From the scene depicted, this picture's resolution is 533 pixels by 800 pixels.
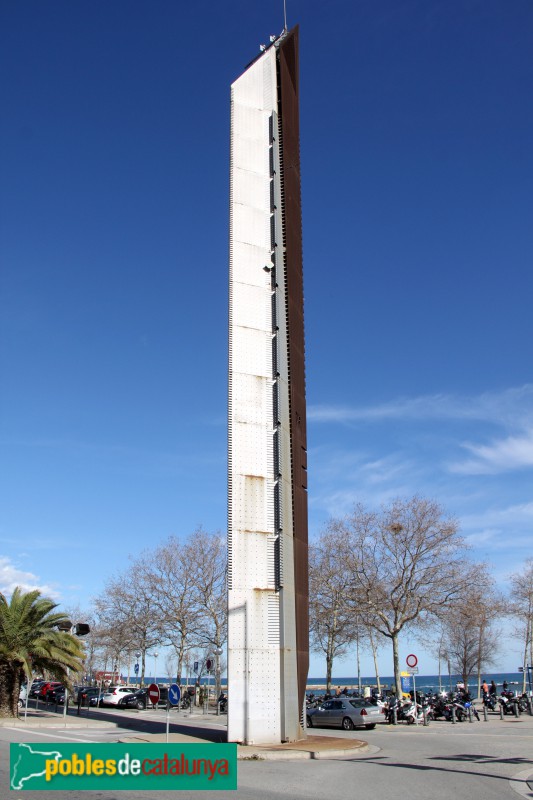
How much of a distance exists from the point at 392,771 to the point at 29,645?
19.8 m

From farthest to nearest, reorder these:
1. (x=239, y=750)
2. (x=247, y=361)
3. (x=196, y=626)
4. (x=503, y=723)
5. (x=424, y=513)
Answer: (x=196, y=626), (x=424, y=513), (x=503, y=723), (x=247, y=361), (x=239, y=750)

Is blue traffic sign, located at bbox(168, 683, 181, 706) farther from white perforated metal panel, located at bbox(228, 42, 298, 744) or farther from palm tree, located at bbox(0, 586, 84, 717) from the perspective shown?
palm tree, located at bbox(0, 586, 84, 717)

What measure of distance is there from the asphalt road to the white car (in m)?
21.3

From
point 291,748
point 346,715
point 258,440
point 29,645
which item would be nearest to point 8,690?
point 29,645

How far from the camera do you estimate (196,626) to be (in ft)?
175

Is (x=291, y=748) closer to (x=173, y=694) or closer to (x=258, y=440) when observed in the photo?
(x=173, y=694)

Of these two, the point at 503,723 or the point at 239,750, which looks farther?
the point at 503,723

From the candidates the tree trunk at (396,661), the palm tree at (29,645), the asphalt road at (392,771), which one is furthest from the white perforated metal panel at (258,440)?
the tree trunk at (396,661)

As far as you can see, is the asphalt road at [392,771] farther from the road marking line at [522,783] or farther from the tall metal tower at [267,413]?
the tall metal tower at [267,413]

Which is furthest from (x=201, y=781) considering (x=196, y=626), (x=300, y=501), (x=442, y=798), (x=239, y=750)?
(x=196, y=626)

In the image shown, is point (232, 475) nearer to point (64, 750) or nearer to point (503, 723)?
point (64, 750)

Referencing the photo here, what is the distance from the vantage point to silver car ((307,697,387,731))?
1169 inches

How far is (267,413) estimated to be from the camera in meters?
22.9

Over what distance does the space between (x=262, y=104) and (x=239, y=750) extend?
2279 centimetres
